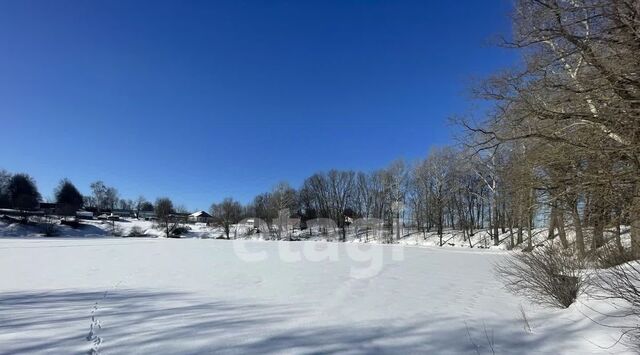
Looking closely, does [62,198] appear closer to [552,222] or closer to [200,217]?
[200,217]

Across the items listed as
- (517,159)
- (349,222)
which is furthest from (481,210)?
(517,159)

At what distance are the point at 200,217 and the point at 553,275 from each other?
98.4m

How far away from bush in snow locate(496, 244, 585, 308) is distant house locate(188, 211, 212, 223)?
9023 cm

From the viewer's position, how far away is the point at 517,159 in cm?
1033

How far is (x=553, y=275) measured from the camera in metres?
7.58

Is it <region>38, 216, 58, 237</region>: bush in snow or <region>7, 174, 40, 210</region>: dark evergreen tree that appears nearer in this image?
<region>38, 216, 58, 237</region>: bush in snow

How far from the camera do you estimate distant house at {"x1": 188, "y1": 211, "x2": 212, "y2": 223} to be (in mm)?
94900

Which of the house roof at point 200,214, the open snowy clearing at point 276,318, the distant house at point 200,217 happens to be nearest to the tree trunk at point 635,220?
the open snowy clearing at point 276,318

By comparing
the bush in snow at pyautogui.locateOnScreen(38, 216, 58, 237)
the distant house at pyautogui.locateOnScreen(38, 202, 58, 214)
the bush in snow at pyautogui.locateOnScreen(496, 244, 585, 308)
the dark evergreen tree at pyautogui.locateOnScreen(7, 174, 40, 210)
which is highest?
the dark evergreen tree at pyautogui.locateOnScreen(7, 174, 40, 210)

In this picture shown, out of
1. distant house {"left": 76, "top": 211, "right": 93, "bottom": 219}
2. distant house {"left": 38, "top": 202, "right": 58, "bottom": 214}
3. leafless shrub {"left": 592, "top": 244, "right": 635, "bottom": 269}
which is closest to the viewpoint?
leafless shrub {"left": 592, "top": 244, "right": 635, "bottom": 269}

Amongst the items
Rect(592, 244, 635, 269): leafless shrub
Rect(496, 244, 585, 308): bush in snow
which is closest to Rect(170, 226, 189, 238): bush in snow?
Rect(496, 244, 585, 308): bush in snow

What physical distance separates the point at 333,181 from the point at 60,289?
60219mm

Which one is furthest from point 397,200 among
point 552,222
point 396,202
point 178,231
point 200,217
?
point 200,217

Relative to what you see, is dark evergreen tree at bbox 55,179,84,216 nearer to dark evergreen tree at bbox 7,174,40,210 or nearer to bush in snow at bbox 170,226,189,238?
dark evergreen tree at bbox 7,174,40,210
